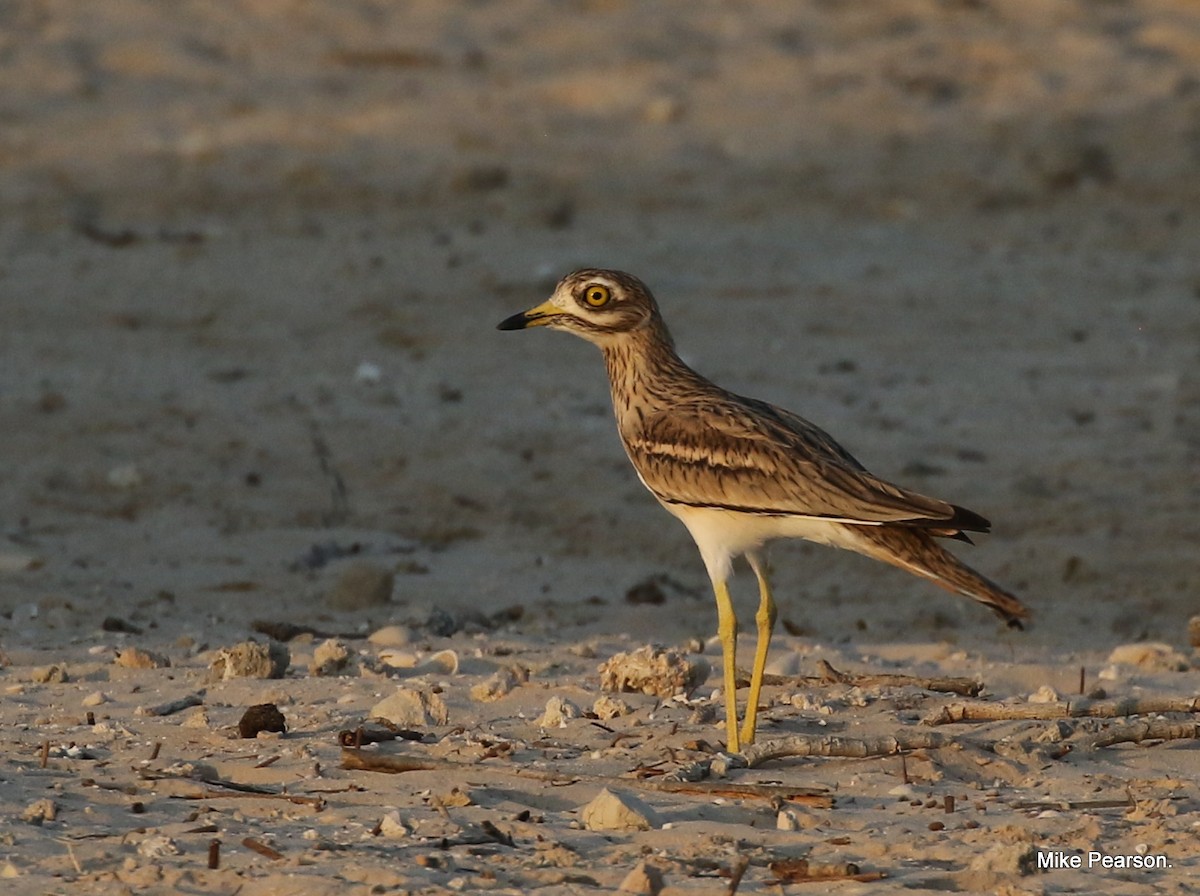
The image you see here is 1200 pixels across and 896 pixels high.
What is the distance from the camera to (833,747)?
481 centimetres

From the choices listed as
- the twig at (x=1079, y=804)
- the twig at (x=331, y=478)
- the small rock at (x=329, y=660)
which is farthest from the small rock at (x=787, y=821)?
the twig at (x=331, y=478)

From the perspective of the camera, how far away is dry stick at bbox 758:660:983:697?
5527 millimetres

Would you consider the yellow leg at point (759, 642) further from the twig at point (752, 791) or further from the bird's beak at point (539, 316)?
the bird's beak at point (539, 316)

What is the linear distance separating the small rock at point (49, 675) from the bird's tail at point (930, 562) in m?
2.13

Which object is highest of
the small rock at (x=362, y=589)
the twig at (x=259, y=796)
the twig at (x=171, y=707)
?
the small rock at (x=362, y=589)

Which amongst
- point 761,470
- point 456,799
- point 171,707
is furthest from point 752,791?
point 171,707

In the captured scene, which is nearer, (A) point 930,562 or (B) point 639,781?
(B) point 639,781

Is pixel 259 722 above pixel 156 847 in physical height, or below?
above

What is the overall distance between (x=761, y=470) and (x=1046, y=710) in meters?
0.92

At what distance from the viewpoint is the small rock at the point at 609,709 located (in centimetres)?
521

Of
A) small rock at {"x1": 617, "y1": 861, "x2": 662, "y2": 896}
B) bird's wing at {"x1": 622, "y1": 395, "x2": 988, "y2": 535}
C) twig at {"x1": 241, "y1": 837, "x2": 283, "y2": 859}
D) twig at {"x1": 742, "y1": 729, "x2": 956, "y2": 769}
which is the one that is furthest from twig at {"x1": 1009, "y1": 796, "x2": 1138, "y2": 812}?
twig at {"x1": 241, "y1": 837, "x2": 283, "y2": 859}

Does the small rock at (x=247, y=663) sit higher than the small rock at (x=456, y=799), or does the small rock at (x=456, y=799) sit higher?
the small rock at (x=247, y=663)

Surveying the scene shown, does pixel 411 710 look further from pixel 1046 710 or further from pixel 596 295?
pixel 1046 710

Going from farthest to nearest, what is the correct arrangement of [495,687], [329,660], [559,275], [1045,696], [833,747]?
[559,275] < [329,660] < [1045,696] < [495,687] < [833,747]
